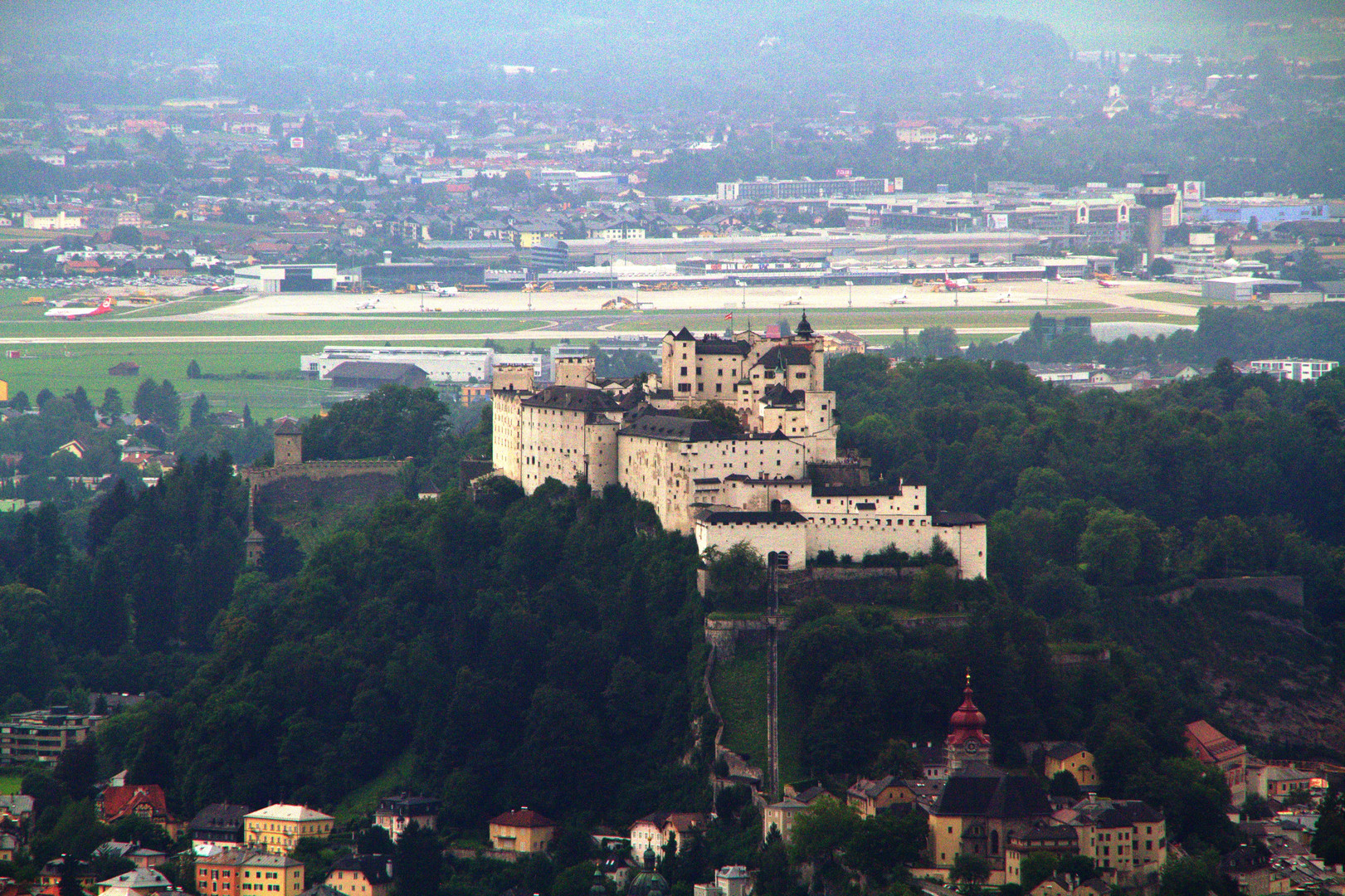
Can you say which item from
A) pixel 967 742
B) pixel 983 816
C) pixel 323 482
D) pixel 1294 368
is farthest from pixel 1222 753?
pixel 1294 368

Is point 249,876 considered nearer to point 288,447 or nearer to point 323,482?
point 323,482

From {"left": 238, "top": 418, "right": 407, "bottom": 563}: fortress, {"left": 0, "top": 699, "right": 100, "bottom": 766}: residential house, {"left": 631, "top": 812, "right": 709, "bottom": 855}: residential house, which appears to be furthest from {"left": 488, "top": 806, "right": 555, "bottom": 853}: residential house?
{"left": 238, "top": 418, "right": 407, "bottom": 563}: fortress

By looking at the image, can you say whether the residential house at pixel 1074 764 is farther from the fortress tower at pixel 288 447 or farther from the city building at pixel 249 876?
the fortress tower at pixel 288 447

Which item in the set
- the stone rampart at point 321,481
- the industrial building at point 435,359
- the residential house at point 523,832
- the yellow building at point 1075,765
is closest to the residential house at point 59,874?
the residential house at point 523,832

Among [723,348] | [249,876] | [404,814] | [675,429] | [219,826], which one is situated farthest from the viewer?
[723,348]

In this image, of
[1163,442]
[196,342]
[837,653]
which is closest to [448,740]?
[837,653]

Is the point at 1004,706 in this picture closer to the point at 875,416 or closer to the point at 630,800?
the point at 630,800
